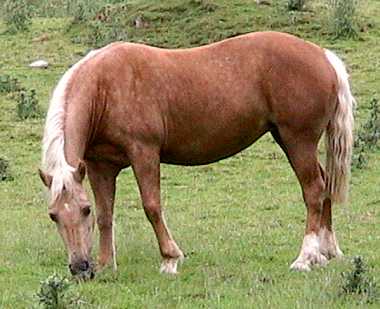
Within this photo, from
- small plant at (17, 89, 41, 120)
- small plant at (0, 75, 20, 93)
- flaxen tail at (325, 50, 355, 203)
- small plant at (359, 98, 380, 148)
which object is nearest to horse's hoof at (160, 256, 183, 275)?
flaxen tail at (325, 50, 355, 203)

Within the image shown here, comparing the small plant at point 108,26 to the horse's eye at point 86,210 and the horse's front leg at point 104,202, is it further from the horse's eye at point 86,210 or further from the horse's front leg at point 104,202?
the horse's eye at point 86,210

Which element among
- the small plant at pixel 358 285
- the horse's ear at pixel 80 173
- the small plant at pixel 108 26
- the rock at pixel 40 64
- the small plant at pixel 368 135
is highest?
the horse's ear at pixel 80 173

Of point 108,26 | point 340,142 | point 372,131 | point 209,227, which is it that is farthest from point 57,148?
point 108,26

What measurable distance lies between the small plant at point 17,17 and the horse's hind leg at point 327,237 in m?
16.2

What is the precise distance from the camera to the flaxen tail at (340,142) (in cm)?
841

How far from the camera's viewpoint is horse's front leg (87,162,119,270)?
26.7ft

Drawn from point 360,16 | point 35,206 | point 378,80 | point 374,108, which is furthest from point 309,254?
point 360,16

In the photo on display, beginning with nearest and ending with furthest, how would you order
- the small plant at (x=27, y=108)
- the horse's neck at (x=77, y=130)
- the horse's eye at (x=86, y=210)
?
the horse's eye at (x=86, y=210)
the horse's neck at (x=77, y=130)
the small plant at (x=27, y=108)

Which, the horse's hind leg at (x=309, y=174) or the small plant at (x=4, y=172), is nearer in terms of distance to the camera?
the horse's hind leg at (x=309, y=174)

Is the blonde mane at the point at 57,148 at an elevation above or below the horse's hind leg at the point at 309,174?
above

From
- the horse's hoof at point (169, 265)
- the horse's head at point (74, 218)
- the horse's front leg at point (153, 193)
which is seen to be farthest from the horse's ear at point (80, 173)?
the horse's hoof at point (169, 265)

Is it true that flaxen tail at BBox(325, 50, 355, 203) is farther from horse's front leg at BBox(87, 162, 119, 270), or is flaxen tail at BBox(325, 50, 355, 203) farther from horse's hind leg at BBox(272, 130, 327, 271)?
horse's front leg at BBox(87, 162, 119, 270)

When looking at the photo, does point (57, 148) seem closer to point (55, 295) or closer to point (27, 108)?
point (55, 295)

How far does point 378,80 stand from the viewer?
1792 cm
